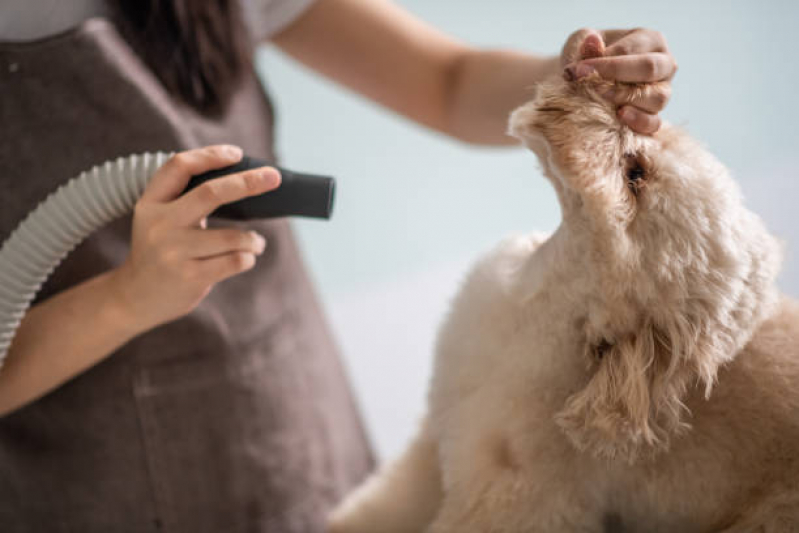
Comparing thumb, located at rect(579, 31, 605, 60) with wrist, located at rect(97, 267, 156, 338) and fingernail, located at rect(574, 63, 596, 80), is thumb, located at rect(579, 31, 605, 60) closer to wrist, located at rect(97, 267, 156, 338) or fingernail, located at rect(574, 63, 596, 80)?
fingernail, located at rect(574, 63, 596, 80)

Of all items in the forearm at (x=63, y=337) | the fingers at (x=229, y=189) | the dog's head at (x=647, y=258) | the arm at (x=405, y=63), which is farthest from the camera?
the arm at (x=405, y=63)

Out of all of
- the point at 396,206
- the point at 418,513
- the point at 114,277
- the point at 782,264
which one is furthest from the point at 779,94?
the point at 396,206

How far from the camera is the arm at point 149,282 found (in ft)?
1.52

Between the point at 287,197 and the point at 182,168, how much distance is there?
8 centimetres

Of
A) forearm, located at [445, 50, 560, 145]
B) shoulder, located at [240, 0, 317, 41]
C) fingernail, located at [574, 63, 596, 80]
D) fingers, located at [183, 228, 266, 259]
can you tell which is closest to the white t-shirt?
shoulder, located at [240, 0, 317, 41]

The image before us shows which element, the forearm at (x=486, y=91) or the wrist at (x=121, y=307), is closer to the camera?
the wrist at (x=121, y=307)

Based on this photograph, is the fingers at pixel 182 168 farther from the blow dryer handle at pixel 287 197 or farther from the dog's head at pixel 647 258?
the dog's head at pixel 647 258

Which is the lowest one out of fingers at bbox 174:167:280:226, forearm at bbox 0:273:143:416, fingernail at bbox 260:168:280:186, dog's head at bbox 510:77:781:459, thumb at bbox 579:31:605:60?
forearm at bbox 0:273:143:416

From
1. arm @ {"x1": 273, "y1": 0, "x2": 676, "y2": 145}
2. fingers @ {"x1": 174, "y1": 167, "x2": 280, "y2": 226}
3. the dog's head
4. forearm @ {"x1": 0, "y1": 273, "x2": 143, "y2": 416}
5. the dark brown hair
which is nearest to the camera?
the dog's head

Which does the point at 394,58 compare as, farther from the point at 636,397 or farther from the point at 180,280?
the point at 636,397

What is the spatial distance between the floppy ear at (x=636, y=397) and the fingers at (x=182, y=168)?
30 centimetres

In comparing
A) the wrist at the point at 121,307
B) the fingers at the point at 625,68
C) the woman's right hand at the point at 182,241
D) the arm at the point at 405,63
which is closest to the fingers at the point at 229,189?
the woman's right hand at the point at 182,241

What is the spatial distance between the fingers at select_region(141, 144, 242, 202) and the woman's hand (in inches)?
10.0

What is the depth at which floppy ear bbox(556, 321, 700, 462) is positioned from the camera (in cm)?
35
